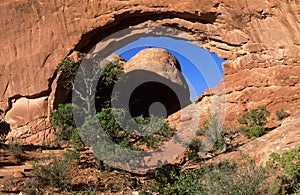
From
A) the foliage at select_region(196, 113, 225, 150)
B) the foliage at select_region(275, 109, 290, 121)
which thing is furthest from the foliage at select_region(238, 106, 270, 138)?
the foliage at select_region(196, 113, 225, 150)

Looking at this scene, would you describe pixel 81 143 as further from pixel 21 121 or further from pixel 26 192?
pixel 21 121

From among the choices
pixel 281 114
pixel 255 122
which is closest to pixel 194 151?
pixel 255 122

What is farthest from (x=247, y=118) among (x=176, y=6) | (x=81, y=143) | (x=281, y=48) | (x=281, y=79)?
(x=81, y=143)

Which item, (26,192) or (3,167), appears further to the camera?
(3,167)

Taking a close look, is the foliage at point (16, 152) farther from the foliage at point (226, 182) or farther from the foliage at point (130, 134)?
the foliage at point (226, 182)

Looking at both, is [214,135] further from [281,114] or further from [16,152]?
[16,152]

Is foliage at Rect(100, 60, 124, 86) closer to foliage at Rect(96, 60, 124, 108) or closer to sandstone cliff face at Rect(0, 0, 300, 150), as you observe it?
foliage at Rect(96, 60, 124, 108)
